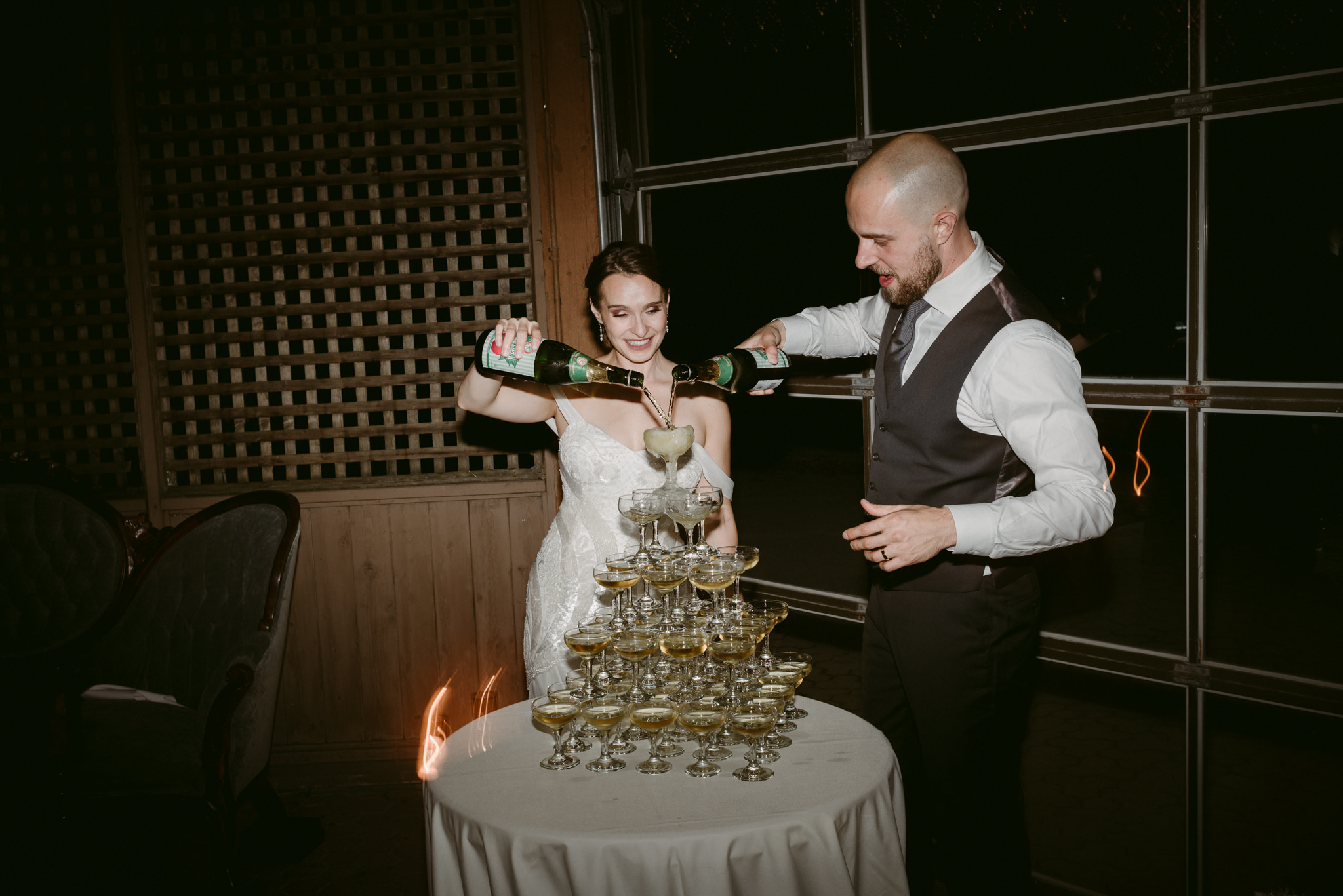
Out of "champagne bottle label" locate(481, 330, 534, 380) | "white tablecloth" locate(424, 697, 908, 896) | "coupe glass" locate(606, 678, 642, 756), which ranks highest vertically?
"champagne bottle label" locate(481, 330, 534, 380)

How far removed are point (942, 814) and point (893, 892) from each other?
0.62m

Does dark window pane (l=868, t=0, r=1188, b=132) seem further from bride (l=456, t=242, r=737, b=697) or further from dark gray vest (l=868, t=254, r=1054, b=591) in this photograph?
dark gray vest (l=868, t=254, r=1054, b=591)

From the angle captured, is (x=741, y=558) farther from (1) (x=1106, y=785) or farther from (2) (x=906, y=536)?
(1) (x=1106, y=785)

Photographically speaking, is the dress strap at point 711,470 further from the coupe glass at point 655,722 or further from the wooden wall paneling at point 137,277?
the wooden wall paneling at point 137,277

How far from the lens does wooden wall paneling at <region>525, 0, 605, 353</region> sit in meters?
3.43

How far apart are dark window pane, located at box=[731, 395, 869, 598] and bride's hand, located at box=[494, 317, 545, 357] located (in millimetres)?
1134

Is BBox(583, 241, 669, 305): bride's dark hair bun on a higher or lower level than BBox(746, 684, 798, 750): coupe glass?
higher

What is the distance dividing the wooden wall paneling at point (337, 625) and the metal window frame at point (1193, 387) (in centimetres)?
254

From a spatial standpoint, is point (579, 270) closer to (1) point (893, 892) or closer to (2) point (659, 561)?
(2) point (659, 561)

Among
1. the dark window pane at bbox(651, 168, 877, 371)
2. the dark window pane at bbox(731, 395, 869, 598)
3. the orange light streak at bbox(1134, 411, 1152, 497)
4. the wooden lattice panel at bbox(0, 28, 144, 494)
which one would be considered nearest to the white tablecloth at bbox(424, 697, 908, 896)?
the dark window pane at bbox(731, 395, 869, 598)

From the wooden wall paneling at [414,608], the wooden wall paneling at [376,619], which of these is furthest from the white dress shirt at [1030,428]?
the wooden wall paneling at [376,619]

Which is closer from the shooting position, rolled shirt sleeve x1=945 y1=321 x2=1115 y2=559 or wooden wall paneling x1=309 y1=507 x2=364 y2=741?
rolled shirt sleeve x1=945 y1=321 x2=1115 y2=559

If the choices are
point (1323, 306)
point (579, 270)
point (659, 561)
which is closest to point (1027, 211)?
point (1323, 306)

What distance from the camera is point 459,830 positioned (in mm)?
1576
